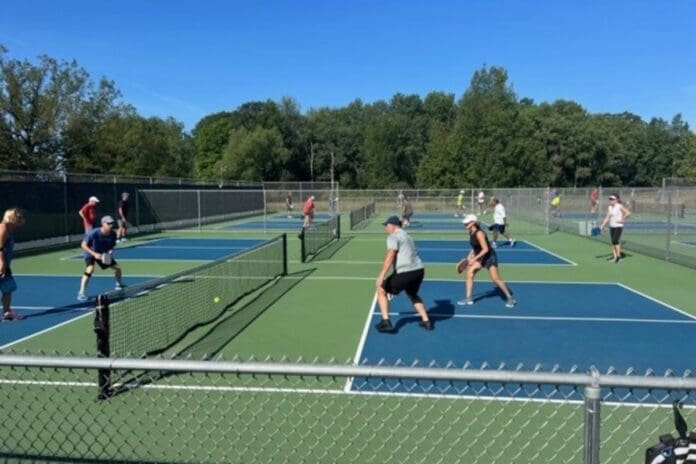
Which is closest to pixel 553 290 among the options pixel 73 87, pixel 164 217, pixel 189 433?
pixel 189 433

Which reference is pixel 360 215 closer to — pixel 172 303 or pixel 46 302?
pixel 46 302

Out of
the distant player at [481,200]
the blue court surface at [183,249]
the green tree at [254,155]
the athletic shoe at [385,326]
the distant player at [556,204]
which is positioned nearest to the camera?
the athletic shoe at [385,326]

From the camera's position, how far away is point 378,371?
2.66 meters

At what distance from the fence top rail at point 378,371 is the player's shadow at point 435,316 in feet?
20.7

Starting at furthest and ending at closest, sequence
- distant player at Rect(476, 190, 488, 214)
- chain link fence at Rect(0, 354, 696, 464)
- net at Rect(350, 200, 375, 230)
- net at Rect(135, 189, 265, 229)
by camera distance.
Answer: distant player at Rect(476, 190, 488, 214) → net at Rect(135, 189, 265, 229) → net at Rect(350, 200, 375, 230) → chain link fence at Rect(0, 354, 696, 464)

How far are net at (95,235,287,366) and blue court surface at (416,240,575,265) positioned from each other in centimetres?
684

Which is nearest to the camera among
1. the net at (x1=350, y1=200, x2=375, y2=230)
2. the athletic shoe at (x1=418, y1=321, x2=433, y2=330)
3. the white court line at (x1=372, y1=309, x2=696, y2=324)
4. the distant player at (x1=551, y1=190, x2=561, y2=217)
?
the athletic shoe at (x1=418, y1=321, x2=433, y2=330)

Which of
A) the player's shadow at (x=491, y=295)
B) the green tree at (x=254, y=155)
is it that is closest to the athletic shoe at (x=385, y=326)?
the player's shadow at (x=491, y=295)

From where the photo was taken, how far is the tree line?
46.3m

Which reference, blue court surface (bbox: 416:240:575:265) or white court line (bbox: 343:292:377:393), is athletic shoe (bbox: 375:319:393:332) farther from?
→ blue court surface (bbox: 416:240:575:265)

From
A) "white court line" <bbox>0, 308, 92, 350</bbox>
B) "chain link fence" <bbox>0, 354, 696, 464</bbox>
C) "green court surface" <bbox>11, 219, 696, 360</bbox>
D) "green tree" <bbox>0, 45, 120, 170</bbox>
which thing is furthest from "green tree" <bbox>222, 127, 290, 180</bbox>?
"chain link fence" <bbox>0, 354, 696, 464</bbox>

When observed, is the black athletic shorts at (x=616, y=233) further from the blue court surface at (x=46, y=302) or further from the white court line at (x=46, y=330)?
the white court line at (x=46, y=330)

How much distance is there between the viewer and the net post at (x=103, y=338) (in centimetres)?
573

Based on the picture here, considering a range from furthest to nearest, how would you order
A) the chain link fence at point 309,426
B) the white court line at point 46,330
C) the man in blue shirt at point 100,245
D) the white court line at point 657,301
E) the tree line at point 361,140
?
the tree line at point 361,140
the man in blue shirt at point 100,245
the white court line at point 657,301
the white court line at point 46,330
the chain link fence at point 309,426
